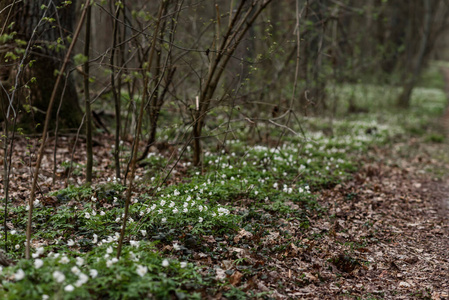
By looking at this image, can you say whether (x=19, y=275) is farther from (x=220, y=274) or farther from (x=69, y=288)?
(x=220, y=274)

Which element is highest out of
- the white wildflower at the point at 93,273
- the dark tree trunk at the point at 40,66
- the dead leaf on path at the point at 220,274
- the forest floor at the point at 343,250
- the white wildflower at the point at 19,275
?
the dark tree trunk at the point at 40,66

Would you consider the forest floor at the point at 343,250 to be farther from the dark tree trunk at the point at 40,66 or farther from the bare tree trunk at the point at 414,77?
the bare tree trunk at the point at 414,77

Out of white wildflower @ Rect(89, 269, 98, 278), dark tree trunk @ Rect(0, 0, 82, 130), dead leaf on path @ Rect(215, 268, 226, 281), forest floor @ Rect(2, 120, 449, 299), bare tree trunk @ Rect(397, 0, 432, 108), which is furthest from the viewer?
bare tree trunk @ Rect(397, 0, 432, 108)

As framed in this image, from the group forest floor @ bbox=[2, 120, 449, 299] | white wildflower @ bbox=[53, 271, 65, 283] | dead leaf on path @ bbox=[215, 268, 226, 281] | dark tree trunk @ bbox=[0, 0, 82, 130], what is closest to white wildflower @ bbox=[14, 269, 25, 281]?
white wildflower @ bbox=[53, 271, 65, 283]

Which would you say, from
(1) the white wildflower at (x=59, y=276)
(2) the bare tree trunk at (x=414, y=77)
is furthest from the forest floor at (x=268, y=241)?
(2) the bare tree trunk at (x=414, y=77)

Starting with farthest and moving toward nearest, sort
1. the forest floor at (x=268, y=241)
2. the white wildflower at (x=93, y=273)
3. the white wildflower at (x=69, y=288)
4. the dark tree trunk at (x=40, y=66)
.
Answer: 1. the dark tree trunk at (x=40, y=66)
2. the forest floor at (x=268, y=241)
3. the white wildflower at (x=93, y=273)
4. the white wildflower at (x=69, y=288)

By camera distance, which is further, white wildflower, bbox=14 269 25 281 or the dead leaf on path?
the dead leaf on path

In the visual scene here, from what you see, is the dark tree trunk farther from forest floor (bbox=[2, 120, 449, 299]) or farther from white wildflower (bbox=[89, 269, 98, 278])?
white wildflower (bbox=[89, 269, 98, 278])

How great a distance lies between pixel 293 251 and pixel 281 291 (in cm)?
80

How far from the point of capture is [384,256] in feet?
15.3

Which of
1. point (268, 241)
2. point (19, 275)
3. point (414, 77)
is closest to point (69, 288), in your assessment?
point (19, 275)

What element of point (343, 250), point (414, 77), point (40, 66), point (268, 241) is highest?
point (414, 77)

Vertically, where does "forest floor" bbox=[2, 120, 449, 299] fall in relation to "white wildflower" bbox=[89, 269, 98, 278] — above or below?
below

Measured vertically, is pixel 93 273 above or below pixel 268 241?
above
